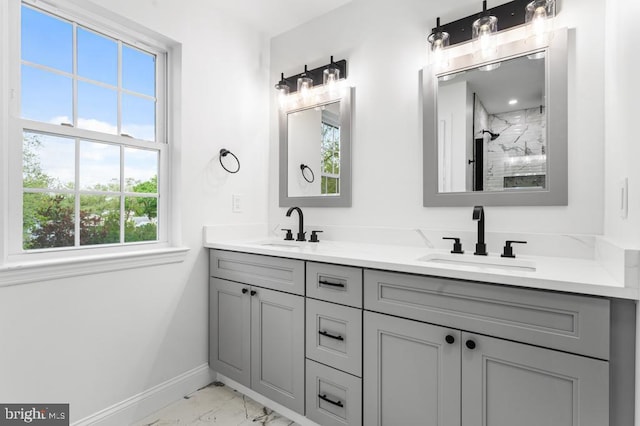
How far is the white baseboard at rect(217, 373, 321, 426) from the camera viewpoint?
166 centimetres

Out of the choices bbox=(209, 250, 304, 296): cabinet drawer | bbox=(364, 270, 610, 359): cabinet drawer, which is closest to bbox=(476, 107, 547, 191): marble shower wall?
bbox=(364, 270, 610, 359): cabinet drawer

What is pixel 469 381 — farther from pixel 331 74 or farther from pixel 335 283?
pixel 331 74

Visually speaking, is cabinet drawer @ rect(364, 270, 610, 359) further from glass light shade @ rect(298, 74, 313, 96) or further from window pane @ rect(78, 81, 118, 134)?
window pane @ rect(78, 81, 118, 134)

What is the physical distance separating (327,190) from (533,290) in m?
1.42

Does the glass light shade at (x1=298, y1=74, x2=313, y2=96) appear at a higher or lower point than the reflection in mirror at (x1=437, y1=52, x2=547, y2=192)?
higher

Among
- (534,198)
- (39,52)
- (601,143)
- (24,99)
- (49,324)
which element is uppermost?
(39,52)

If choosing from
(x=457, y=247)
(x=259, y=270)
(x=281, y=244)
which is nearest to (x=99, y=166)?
(x=259, y=270)

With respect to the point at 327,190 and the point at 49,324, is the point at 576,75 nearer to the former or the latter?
the point at 327,190

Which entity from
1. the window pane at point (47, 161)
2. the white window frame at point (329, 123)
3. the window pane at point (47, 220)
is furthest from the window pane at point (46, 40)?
the white window frame at point (329, 123)

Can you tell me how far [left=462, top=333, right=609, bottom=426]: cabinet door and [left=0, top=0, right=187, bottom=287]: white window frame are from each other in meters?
1.66

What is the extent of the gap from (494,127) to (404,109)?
51 cm

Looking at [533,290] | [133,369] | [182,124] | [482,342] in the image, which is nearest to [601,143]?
[533,290]

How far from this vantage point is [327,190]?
2.24m

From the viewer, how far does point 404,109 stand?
1911 mm
